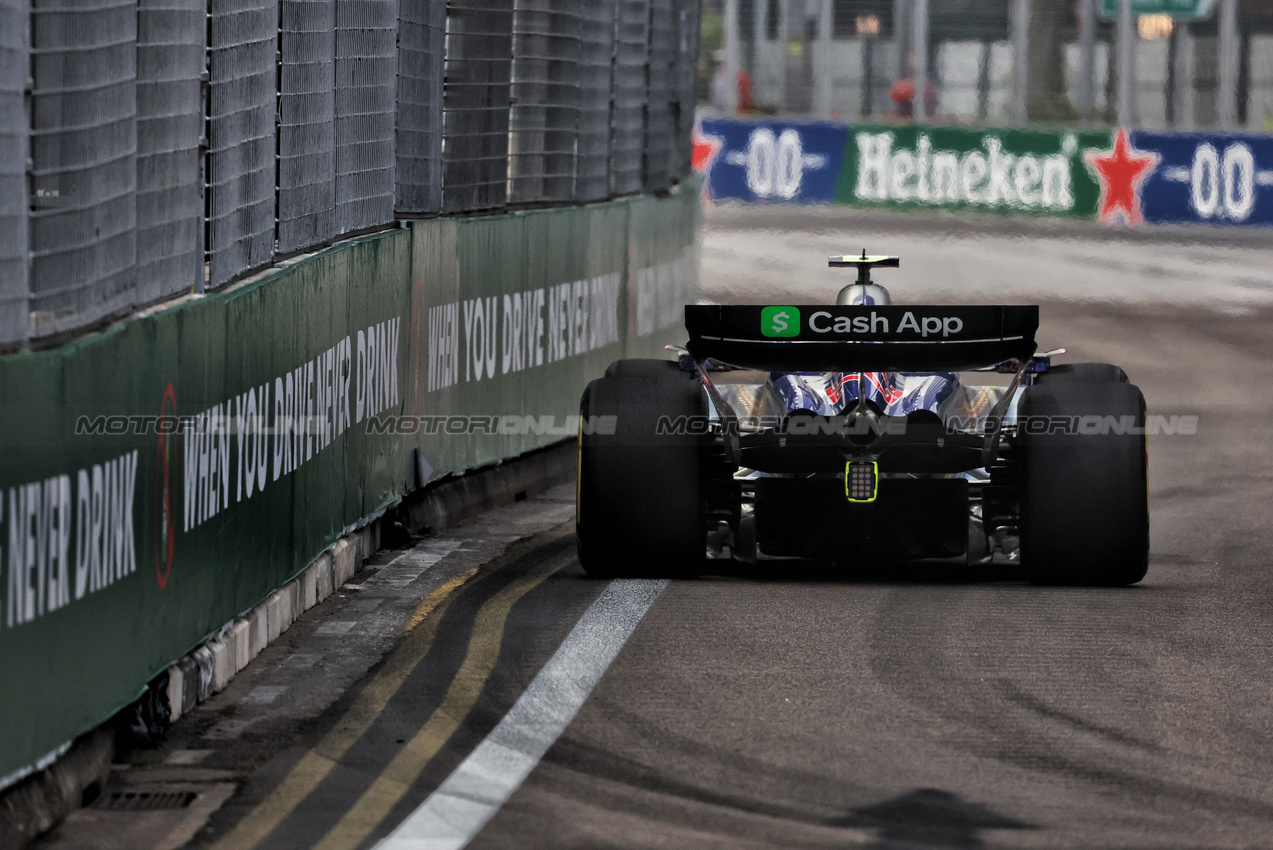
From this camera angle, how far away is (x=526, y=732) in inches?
293

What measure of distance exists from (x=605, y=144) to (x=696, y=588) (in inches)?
256

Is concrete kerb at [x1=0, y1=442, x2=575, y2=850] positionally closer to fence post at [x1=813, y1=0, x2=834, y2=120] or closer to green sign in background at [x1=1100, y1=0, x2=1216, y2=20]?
green sign in background at [x1=1100, y1=0, x2=1216, y2=20]

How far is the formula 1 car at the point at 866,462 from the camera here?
1011 cm

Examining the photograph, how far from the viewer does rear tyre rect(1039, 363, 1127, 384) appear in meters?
10.4

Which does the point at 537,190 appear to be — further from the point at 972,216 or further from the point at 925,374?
the point at 972,216

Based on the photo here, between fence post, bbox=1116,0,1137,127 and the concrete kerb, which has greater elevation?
fence post, bbox=1116,0,1137,127

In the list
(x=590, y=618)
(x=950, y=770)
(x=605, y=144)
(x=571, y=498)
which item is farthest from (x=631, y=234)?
(x=950, y=770)

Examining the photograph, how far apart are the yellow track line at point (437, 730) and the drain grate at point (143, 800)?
0.52 m

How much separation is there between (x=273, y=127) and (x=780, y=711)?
3.61 metres

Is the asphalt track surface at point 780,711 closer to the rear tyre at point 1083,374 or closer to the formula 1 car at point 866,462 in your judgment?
the formula 1 car at point 866,462

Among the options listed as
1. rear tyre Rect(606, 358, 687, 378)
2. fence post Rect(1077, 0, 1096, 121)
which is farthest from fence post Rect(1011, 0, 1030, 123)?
rear tyre Rect(606, 358, 687, 378)

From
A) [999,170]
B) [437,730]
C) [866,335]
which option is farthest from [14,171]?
[999,170]

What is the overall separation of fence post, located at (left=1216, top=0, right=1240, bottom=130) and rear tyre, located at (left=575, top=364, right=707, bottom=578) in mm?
25282
